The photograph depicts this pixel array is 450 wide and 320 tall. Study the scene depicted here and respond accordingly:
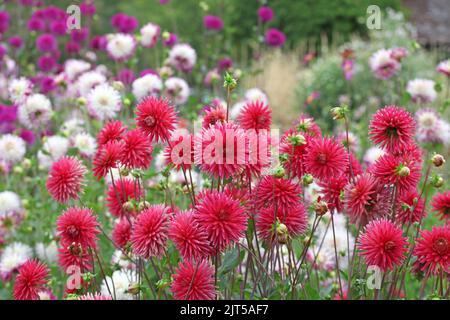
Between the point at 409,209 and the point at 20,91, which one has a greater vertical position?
the point at 20,91

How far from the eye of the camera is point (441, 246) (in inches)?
66.3

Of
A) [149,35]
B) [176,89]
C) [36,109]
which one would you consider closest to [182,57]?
[149,35]

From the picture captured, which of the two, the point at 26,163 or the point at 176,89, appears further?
the point at 176,89

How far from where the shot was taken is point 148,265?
2.37 m

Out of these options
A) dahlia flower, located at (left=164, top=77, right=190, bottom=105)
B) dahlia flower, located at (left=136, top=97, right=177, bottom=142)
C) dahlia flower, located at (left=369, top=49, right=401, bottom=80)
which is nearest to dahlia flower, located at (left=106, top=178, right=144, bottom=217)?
dahlia flower, located at (left=136, top=97, right=177, bottom=142)

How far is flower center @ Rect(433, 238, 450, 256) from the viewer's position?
168 centimetres

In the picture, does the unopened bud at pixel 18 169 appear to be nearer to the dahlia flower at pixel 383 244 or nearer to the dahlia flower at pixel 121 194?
the dahlia flower at pixel 121 194

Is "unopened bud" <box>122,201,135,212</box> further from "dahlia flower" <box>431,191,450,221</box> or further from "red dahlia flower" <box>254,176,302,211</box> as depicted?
"dahlia flower" <box>431,191,450,221</box>

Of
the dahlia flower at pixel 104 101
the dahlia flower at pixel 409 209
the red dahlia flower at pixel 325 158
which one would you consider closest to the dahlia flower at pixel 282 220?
the red dahlia flower at pixel 325 158

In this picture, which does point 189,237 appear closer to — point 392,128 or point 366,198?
point 366,198

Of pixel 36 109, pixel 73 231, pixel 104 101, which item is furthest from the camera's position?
pixel 36 109

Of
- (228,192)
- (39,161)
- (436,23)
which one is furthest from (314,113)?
(436,23)
